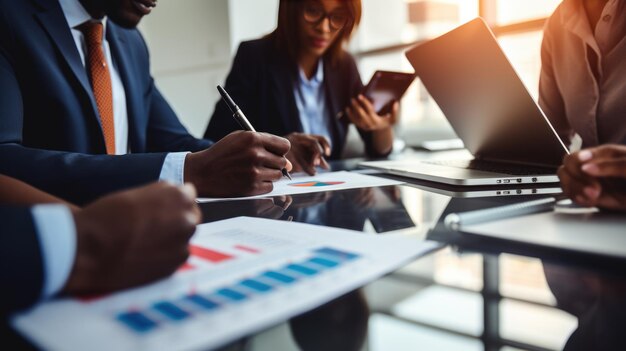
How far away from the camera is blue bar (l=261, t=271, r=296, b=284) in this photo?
342 millimetres

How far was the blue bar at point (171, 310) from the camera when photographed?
11.1 inches

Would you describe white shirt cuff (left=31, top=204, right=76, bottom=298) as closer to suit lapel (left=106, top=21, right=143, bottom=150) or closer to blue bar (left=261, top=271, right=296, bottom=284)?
blue bar (left=261, top=271, right=296, bottom=284)

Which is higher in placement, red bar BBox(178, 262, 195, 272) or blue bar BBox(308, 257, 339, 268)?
blue bar BBox(308, 257, 339, 268)

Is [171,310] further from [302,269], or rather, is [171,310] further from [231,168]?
[231,168]

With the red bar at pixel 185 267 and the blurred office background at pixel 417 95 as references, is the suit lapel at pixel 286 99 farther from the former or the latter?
the red bar at pixel 185 267

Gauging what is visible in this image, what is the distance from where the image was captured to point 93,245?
332 mm

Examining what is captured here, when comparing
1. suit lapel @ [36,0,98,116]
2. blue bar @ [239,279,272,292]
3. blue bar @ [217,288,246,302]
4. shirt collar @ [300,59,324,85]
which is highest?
suit lapel @ [36,0,98,116]

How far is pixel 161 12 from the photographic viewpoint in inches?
161

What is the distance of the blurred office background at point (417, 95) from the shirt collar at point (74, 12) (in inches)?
38.6

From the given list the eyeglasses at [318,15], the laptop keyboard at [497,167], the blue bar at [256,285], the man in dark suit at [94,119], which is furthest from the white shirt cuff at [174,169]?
the eyeglasses at [318,15]

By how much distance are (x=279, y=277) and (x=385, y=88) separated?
49.3 inches

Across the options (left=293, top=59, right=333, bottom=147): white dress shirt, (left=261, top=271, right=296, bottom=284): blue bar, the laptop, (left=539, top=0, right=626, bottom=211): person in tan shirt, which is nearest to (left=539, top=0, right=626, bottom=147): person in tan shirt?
(left=539, top=0, right=626, bottom=211): person in tan shirt

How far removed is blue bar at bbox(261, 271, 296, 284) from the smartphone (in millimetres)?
1140

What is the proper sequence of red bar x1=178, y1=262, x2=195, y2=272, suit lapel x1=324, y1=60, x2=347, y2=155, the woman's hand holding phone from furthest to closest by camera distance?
1. suit lapel x1=324, y1=60, x2=347, y2=155
2. the woman's hand holding phone
3. red bar x1=178, y1=262, x2=195, y2=272
